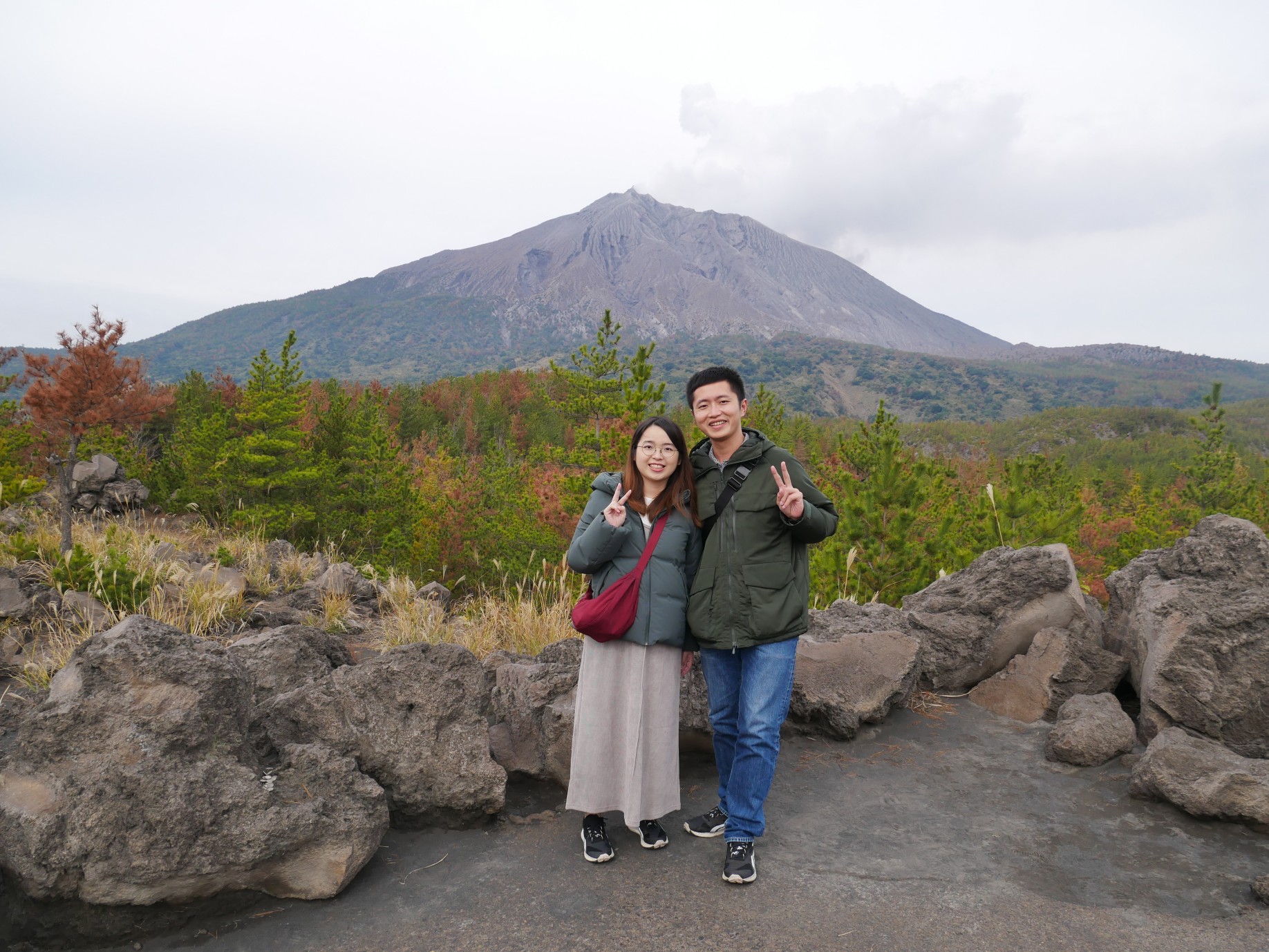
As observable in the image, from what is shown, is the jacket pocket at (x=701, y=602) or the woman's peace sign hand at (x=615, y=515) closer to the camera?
the woman's peace sign hand at (x=615, y=515)

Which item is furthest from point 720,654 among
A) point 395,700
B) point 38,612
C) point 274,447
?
point 274,447

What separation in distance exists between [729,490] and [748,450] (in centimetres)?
19

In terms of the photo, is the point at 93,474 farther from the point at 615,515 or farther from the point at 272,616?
the point at 615,515

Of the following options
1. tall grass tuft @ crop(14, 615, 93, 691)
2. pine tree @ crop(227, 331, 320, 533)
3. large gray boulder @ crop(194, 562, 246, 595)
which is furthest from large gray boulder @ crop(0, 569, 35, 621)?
pine tree @ crop(227, 331, 320, 533)

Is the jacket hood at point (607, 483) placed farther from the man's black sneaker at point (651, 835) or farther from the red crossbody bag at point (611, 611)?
the man's black sneaker at point (651, 835)

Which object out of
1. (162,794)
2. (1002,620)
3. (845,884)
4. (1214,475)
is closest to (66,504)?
(162,794)

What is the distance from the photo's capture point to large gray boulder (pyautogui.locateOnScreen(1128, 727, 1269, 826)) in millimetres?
3305

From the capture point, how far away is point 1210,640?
399 cm

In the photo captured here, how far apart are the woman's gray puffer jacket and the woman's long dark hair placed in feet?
0.14

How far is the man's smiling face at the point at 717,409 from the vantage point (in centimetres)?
313

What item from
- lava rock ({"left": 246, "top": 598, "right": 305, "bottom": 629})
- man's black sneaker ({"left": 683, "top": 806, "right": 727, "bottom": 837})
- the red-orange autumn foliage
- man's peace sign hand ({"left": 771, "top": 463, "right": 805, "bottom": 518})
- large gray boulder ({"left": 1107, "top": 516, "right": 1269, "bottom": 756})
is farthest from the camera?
the red-orange autumn foliage

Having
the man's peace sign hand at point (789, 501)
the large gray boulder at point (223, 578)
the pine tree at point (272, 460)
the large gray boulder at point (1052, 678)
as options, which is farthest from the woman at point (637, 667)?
the pine tree at point (272, 460)

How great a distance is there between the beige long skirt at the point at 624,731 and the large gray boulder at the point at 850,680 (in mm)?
1488

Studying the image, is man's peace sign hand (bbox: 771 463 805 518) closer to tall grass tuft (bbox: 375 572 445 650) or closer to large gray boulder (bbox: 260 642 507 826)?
large gray boulder (bbox: 260 642 507 826)
